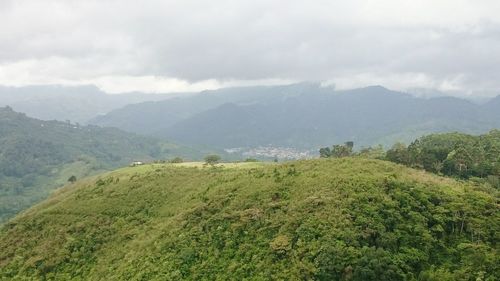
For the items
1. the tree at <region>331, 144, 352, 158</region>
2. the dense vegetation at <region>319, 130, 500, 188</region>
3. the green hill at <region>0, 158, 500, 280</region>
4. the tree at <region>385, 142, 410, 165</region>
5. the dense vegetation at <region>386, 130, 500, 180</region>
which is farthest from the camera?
the tree at <region>331, 144, 352, 158</region>

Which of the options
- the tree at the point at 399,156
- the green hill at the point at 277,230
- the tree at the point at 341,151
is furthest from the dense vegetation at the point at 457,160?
the green hill at the point at 277,230

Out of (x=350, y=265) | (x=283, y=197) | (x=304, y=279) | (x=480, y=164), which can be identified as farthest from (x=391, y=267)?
(x=480, y=164)

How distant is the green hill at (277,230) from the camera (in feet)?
122

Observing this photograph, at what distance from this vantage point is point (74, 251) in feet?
177

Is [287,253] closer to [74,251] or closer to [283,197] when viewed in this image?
[283,197]

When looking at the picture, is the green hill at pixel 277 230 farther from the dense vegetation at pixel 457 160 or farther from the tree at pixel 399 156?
the dense vegetation at pixel 457 160

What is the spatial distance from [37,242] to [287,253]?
33.6 metres

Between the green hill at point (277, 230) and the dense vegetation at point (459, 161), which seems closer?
the green hill at point (277, 230)

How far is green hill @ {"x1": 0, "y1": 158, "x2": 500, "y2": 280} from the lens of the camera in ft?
122

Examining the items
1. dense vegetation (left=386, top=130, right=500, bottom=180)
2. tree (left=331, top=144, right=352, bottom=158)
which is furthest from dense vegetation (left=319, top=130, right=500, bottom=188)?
tree (left=331, top=144, right=352, bottom=158)

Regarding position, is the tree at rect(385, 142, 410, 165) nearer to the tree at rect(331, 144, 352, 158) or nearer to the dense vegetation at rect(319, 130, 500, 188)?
the dense vegetation at rect(319, 130, 500, 188)

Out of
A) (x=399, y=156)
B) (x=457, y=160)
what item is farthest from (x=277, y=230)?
(x=399, y=156)

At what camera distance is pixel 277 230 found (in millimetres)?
43062

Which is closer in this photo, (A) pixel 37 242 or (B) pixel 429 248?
(B) pixel 429 248
